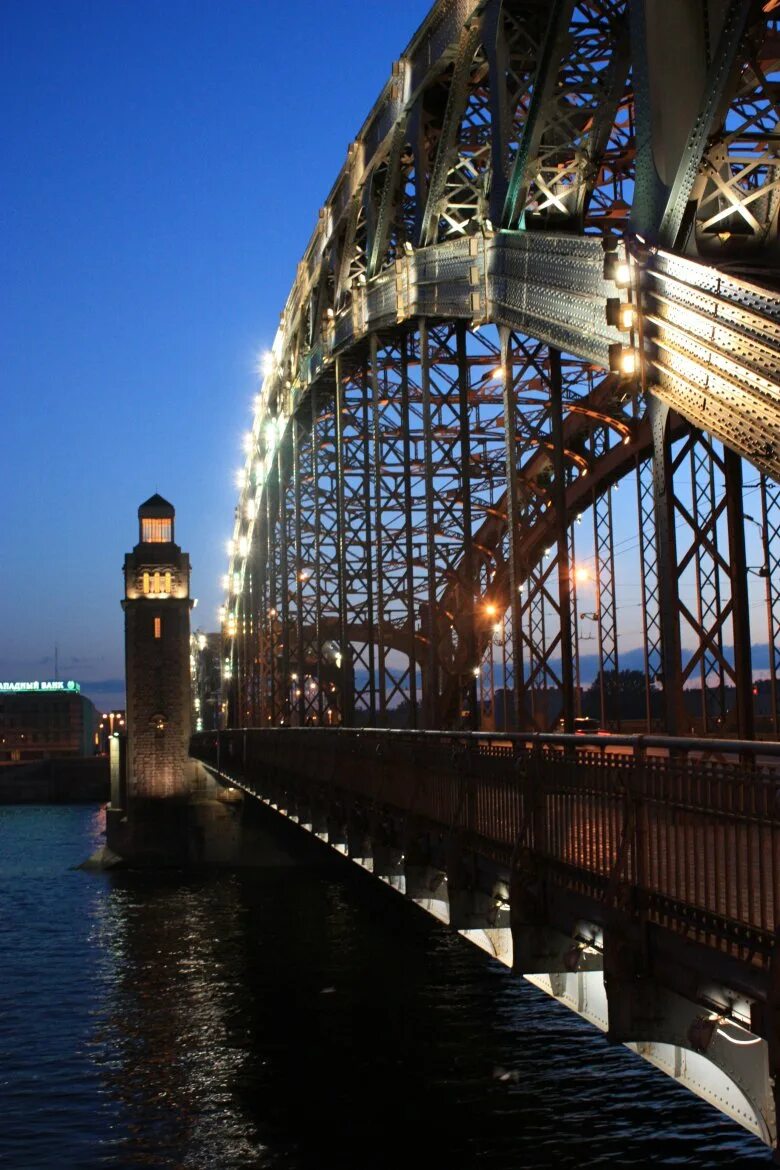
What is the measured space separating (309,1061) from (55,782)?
12953 cm

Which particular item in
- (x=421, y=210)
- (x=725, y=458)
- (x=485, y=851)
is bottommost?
(x=485, y=851)

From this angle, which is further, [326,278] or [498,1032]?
[326,278]

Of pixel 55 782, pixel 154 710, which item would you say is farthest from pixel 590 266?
pixel 55 782

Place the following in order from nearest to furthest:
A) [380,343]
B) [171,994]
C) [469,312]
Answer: [469,312] → [171,994] → [380,343]

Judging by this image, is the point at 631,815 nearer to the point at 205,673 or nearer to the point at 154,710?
the point at 154,710

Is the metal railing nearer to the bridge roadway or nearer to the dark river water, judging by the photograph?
the bridge roadway

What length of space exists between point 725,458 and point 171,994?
25842 mm

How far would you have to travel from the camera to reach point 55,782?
153m

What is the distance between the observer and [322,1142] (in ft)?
75.0

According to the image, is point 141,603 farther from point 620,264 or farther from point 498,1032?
point 620,264

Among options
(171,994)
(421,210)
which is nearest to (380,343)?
(421,210)

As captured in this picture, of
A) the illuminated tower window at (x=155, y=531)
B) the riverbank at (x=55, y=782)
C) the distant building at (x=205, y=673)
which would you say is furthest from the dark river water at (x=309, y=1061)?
the riverbank at (x=55, y=782)

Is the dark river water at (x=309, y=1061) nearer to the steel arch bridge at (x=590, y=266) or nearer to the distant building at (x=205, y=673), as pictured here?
the steel arch bridge at (x=590, y=266)

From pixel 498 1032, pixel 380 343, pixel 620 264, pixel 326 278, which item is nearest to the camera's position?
pixel 620 264
